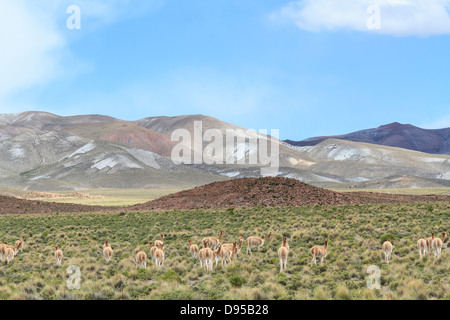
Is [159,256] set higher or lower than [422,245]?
lower

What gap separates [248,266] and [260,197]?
109ft

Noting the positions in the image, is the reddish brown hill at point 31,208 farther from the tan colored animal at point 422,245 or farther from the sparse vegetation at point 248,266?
the tan colored animal at point 422,245

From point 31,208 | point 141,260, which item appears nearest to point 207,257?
point 141,260

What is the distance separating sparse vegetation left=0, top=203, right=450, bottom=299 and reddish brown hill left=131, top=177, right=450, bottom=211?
15058 millimetres

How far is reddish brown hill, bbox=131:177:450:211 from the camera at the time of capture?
48.8 m

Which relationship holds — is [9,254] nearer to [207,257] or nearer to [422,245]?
[207,257]

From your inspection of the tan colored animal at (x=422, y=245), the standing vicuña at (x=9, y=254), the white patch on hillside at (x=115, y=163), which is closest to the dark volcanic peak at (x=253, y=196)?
the tan colored animal at (x=422, y=245)

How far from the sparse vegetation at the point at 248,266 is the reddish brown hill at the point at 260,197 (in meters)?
15.1

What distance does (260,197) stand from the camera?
50125 mm

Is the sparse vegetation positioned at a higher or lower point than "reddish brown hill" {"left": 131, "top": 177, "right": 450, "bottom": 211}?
lower

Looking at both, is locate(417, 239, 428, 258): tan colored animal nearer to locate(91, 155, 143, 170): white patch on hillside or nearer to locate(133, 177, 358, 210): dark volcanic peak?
locate(133, 177, 358, 210): dark volcanic peak

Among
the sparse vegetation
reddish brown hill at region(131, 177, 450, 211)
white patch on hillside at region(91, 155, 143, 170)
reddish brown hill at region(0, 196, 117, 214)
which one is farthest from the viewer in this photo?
white patch on hillside at region(91, 155, 143, 170)

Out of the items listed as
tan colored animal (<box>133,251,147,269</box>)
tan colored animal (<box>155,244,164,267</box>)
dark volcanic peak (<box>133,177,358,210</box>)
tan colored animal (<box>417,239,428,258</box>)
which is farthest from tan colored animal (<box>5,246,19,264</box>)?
dark volcanic peak (<box>133,177,358,210</box>)

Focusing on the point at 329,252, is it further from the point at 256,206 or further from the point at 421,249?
the point at 256,206
